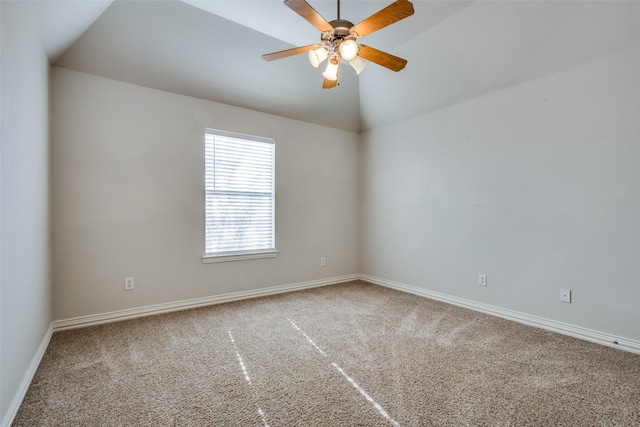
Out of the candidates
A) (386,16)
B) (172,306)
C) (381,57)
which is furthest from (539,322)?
(172,306)

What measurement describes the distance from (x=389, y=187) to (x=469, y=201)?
1.19 metres

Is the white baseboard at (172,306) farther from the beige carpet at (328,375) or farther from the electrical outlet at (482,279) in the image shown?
the electrical outlet at (482,279)

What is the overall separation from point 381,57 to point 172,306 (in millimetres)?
3141

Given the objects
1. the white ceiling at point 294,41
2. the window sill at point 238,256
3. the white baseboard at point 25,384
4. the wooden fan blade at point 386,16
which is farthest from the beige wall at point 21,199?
the wooden fan blade at point 386,16

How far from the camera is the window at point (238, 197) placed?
353cm

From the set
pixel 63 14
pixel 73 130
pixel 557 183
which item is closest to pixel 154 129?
pixel 73 130

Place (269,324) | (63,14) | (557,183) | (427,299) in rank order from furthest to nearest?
1. (427,299)
2. (269,324)
3. (557,183)
4. (63,14)

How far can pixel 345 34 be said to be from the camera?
1975 millimetres

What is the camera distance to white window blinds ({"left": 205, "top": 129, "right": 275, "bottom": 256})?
139 inches

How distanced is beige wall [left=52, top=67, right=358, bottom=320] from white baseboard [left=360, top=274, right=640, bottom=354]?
181 cm

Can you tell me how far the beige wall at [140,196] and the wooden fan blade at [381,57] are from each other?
1998 millimetres

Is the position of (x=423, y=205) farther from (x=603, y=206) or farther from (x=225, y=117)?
(x=225, y=117)

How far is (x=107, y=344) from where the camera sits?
2416mm

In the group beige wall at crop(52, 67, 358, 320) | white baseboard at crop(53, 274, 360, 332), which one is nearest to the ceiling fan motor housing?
beige wall at crop(52, 67, 358, 320)
